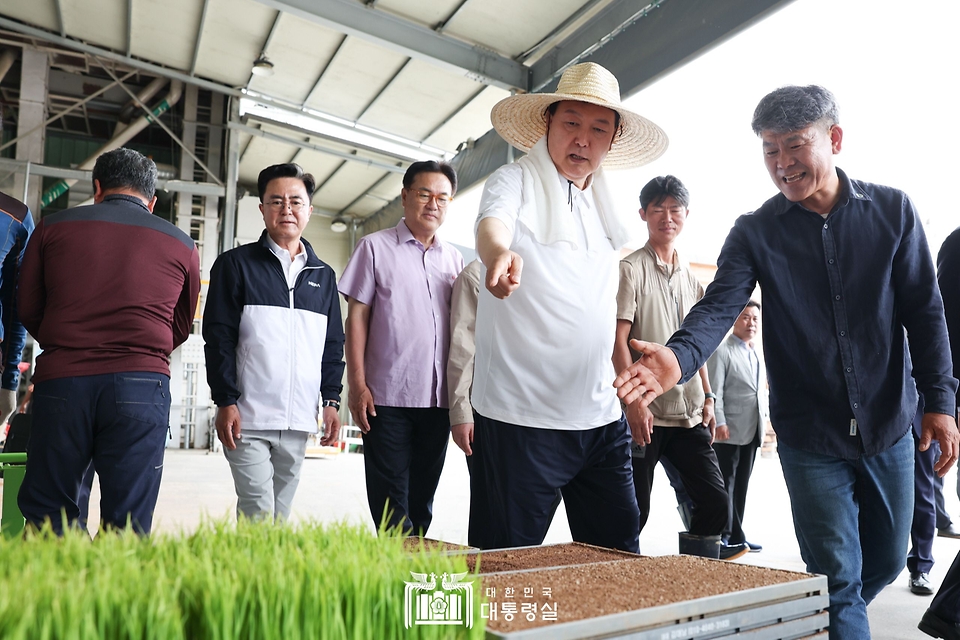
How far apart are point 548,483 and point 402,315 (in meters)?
1.41

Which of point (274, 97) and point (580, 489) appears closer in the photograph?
point (580, 489)

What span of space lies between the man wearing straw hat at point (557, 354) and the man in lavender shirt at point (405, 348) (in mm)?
1047

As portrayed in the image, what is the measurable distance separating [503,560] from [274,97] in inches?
416

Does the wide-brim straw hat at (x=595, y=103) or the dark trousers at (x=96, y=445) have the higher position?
the wide-brim straw hat at (x=595, y=103)

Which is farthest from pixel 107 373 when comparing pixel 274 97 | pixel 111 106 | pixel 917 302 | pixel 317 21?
pixel 111 106

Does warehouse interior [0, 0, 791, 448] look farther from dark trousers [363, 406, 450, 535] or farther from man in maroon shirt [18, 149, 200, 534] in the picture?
man in maroon shirt [18, 149, 200, 534]

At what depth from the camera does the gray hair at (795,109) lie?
77.2 inches

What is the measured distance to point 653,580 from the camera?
1189 millimetres

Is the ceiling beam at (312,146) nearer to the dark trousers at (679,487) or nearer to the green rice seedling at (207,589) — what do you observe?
the dark trousers at (679,487)

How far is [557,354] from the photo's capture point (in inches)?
76.1

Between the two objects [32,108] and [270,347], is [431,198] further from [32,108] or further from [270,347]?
[32,108]

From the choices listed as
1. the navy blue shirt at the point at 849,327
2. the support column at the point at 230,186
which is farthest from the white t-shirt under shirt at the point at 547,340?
the support column at the point at 230,186

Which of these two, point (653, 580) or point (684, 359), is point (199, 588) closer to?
point (653, 580)

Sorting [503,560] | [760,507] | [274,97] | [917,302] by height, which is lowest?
[760,507]
